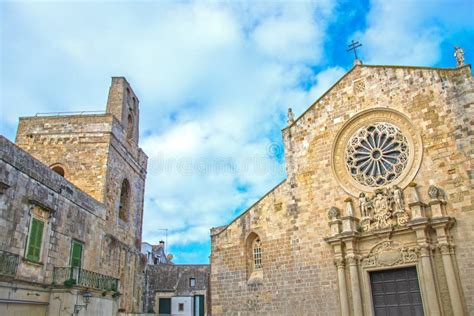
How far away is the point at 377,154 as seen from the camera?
14570 mm

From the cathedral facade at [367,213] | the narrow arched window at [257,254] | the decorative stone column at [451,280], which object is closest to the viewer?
the decorative stone column at [451,280]

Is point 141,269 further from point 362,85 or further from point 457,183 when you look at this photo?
point 457,183

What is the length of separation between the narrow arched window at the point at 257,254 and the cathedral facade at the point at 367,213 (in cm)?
4

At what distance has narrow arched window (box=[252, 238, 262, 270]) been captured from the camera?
15891 mm

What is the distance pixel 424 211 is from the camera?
12508mm

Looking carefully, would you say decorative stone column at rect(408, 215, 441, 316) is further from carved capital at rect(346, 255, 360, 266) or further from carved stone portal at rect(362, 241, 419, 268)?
carved capital at rect(346, 255, 360, 266)

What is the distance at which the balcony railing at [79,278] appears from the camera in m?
13.8

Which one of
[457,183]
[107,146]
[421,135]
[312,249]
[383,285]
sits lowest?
[383,285]

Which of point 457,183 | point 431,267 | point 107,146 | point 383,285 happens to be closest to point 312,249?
point 383,285

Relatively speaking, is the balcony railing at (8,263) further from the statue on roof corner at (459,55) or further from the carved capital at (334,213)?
the statue on roof corner at (459,55)

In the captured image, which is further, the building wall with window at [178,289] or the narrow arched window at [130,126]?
the building wall with window at [178,289]

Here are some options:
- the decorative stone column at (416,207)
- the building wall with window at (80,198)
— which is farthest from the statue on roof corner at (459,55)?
the building wall with window at (80,198)

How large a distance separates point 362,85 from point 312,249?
Result: 623cm

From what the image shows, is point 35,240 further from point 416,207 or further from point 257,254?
point 416,207
